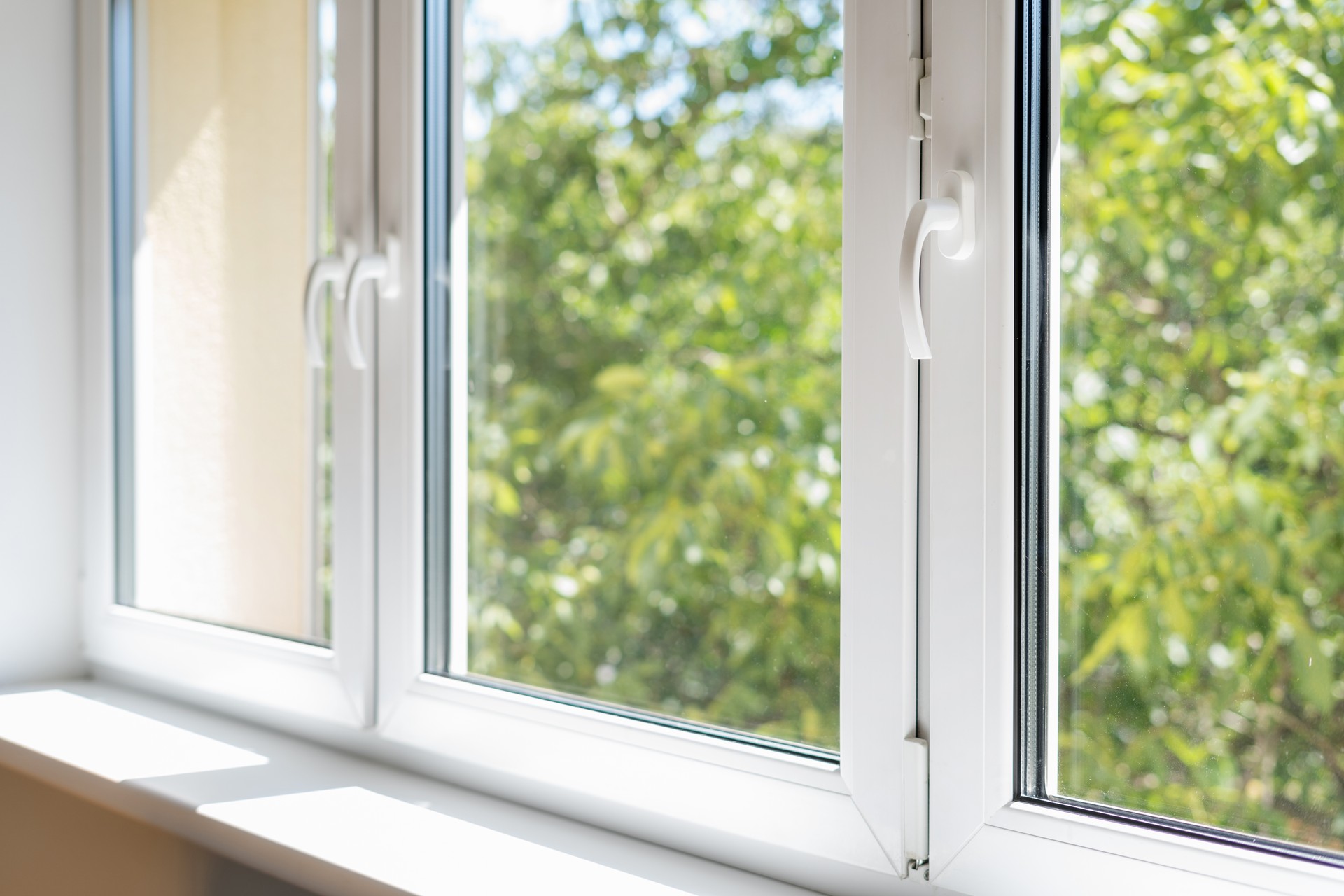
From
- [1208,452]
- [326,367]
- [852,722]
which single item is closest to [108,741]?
[326,367]

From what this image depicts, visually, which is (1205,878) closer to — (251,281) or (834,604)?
(834,604)

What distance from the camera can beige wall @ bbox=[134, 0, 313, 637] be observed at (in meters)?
1.19

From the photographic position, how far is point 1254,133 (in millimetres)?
781

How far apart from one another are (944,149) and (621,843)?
575mm

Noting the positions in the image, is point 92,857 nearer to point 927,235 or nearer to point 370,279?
point 370,279

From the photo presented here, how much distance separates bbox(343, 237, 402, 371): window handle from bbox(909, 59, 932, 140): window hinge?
20.9 inches

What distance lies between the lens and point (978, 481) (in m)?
0.65

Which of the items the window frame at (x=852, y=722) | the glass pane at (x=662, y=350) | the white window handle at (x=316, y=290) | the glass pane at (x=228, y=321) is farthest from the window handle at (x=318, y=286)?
the glass pane at (x=662, y=350)

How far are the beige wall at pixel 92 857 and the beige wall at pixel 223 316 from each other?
265 millimetres

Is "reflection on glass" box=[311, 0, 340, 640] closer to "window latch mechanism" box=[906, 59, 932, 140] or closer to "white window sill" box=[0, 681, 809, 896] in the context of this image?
"white window sill" box=[0, 681, 809, 896]

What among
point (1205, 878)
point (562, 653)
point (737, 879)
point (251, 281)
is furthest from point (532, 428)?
point (1205, 878)

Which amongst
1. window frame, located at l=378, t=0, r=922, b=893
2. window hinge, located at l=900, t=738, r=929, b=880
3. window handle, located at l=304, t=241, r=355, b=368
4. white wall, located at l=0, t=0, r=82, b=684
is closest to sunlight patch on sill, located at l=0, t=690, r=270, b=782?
white wall, located at l=0, t=0, r=82, b=684

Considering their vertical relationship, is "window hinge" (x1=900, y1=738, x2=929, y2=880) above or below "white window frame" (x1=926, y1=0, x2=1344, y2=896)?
below

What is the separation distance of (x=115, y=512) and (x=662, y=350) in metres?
1.16
